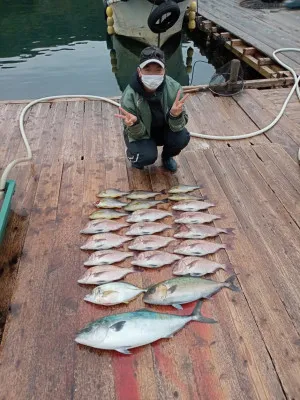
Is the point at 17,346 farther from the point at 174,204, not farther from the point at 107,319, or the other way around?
the point at 174,204

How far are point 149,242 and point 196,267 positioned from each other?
0.42 m

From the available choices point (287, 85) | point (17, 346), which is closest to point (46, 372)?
point (17, 346)

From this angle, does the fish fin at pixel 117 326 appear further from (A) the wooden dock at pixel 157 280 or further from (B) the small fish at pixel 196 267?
(B) the small fish at pixel 196 267

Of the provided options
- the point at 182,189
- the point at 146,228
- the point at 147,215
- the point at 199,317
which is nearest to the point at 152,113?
the point at 182,189

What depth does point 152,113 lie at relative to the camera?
3.23 meters

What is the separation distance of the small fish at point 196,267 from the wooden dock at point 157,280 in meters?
0.08

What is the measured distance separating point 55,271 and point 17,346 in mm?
566

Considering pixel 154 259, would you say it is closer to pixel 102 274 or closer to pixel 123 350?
pixel 102 274

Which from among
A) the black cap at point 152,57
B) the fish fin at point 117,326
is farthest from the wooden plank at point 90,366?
the black cap at point 152,57

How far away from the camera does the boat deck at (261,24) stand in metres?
8.11

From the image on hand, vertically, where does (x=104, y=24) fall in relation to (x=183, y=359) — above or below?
below

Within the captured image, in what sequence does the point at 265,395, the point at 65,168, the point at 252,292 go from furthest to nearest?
the point at 65,168 < the point at 252,292 < the point at 265,395

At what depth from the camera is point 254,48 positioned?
8195mm

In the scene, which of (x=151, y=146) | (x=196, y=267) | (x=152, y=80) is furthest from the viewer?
(x=151, y=146)
